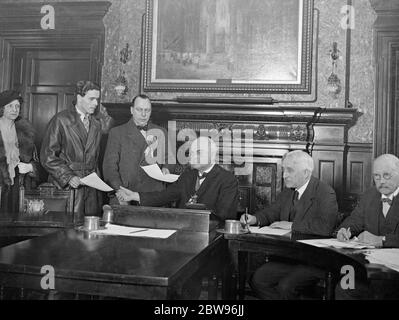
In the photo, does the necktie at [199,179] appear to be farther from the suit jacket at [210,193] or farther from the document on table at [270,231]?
the document on table at [270,231]

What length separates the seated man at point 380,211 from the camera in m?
2.82

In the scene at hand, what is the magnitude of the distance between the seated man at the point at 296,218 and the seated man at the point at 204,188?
314 mm

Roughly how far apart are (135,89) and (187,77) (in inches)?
28.9

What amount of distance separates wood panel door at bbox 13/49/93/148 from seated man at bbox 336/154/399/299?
483 centimetres

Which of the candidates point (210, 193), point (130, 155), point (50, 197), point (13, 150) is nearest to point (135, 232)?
point (210, 193)

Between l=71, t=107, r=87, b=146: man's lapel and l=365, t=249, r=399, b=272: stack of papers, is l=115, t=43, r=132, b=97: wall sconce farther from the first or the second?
l=365, t=249, r=399, b=272: stack of papers

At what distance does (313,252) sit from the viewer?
273 cm

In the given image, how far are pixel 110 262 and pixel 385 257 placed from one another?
1.41 metres

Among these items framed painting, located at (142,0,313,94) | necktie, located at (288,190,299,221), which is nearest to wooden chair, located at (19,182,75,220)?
necktie, located at (288,190,299,221)

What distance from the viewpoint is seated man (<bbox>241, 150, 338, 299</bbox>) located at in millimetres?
2969

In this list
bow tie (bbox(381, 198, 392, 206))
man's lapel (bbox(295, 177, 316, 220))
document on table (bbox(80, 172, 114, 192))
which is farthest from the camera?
document on table (bbox(80, 172, 114, 192))

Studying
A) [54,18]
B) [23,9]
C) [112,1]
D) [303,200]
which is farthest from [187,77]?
[303,200]

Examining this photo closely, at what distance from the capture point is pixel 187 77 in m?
6.21

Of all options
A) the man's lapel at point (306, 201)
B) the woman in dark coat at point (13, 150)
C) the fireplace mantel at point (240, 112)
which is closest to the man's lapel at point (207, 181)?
the man's lapel at point (306, 201)
